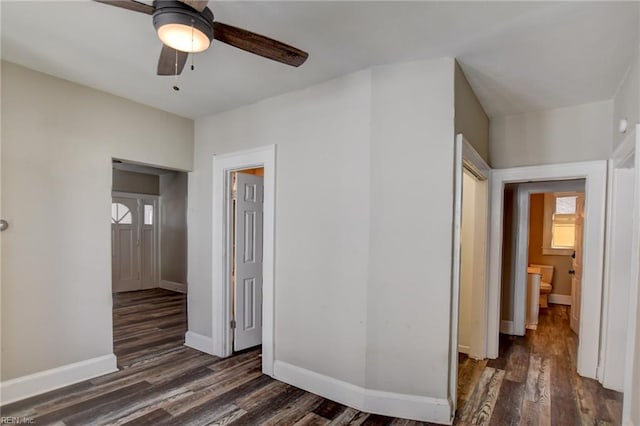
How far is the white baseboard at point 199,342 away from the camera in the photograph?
3.42 m

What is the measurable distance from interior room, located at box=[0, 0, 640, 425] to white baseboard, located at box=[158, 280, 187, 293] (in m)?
2.76

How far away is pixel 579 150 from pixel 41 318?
16.4 ft

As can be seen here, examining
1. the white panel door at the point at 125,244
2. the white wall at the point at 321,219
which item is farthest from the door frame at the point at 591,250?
the white panel door at the point at 125,244

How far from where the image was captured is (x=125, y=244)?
21.0 ft

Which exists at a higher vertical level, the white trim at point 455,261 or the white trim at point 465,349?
the white trim at point 455,261

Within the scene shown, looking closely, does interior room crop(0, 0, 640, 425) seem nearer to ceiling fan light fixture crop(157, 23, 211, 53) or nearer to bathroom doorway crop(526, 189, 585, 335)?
ceiling fan light fixture crop(157, 23, 211, 53)

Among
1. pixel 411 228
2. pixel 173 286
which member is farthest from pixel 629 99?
pixel 173 286

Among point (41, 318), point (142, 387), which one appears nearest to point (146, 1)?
point (41, 318)

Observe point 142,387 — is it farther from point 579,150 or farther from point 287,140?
point 579,150

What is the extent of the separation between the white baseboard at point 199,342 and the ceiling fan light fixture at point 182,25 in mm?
2931

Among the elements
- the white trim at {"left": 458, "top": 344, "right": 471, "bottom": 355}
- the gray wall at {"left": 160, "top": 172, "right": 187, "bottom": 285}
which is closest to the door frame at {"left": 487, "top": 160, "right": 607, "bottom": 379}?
the white trim at {"left": 458, "top": 344, "right": 471, "bottom": 355}

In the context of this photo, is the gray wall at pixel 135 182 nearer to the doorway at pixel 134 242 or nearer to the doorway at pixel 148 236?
the doorway at pixel 148 236

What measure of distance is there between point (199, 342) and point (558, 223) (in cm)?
645

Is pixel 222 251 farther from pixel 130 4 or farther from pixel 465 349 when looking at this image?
pixel 465 349
